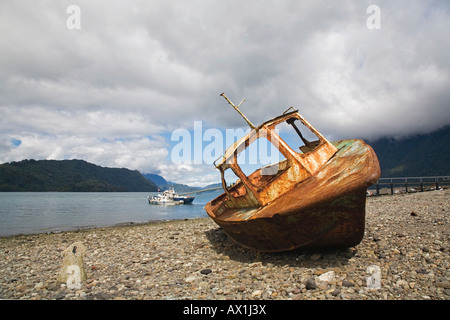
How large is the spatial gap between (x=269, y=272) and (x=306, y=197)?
1956 mm

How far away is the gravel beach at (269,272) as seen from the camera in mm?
4418

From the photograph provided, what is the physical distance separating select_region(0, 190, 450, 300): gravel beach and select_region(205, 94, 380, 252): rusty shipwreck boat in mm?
503

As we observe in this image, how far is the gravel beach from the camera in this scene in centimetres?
442

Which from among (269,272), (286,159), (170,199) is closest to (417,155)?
(170,199)

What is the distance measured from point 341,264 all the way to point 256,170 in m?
6.35

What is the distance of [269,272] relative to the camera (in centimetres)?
572

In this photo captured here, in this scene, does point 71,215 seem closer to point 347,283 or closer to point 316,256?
point 316,256

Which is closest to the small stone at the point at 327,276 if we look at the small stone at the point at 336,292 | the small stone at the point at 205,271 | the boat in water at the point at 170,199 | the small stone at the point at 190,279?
the small stone at the point at 336,292

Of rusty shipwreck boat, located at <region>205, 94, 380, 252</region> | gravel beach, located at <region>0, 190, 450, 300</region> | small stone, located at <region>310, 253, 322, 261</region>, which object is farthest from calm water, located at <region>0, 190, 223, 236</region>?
small stone, located at <region>310, 253, 322, 261</region>

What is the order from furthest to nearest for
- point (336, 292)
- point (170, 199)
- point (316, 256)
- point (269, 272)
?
point (170, 199)
point (316, 256)
point (269, 272)
point (336, 292)
